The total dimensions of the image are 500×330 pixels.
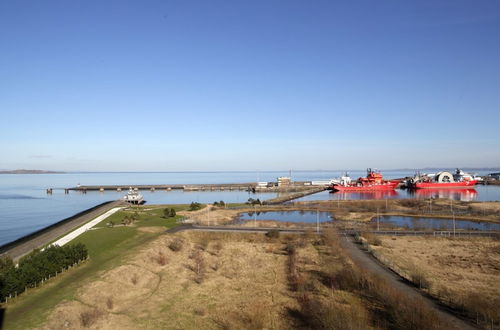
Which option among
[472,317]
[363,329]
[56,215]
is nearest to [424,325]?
[363,329]

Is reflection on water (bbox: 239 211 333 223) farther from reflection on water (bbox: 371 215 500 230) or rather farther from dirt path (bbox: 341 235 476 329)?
dirt path (bbox: 341 235 476 329)

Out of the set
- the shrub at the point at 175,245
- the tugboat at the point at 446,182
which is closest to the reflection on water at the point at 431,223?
the shrub at the point at 175,245

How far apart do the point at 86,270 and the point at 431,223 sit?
55.3 metres

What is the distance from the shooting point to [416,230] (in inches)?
Answer: 2060

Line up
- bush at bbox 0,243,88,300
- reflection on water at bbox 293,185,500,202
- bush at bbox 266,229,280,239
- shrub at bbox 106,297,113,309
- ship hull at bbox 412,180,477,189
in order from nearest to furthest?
bush at bbox 0,243,88,300
shrub at bbox 106,297,113,309
bush at bbox 266,229,280,239
reflection on water at bbox 293,185,500,202
ship hull at bbox 412,180,477,189

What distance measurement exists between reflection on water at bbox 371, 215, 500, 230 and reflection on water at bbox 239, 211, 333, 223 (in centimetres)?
1071

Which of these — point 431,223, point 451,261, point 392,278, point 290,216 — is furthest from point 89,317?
point 431,223

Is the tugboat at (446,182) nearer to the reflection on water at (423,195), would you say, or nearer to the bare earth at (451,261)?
the reflection on water at (423,195)

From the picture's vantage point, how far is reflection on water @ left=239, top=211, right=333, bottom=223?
2753 inches

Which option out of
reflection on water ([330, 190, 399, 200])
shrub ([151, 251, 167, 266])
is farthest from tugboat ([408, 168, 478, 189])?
shrub ([151, 251, 167, 266])

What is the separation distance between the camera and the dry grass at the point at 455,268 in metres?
23.7

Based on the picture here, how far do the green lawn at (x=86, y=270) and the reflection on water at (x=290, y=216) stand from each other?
19.4 meters

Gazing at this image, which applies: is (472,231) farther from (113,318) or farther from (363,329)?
(113,318)

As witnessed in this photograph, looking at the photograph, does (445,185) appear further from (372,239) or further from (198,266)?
(198,266)
